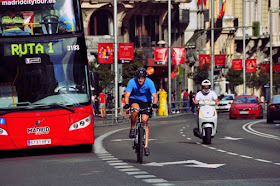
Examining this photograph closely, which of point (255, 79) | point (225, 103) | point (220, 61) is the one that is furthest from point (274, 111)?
point (255, 79)

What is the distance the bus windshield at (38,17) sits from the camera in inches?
728

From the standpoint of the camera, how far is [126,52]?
49000 millimetres

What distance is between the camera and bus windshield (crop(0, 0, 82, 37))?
18500 millimetres

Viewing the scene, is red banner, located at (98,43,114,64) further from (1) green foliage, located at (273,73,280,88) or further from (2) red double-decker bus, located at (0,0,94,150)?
(1) green foliage, located at (273,73,280,88)

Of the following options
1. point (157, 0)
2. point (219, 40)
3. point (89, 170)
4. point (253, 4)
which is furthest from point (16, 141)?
point (253, 4)

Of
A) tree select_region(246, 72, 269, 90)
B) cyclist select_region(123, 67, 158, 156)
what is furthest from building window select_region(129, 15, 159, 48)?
cyclist select_region(123, 67, 158, 156)

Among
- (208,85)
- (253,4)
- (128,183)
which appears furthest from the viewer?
(253,4)

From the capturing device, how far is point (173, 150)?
61.7 ft

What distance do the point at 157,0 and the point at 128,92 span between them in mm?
45348

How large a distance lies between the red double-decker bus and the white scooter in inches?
146

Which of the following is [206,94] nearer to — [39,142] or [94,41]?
[39,142]

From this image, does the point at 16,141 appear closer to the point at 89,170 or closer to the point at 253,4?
the point at 89,170

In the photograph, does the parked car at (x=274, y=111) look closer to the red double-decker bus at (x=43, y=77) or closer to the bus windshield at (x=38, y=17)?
the red double-decker bus at (x=43, y=77)

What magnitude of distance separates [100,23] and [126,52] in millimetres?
10426
